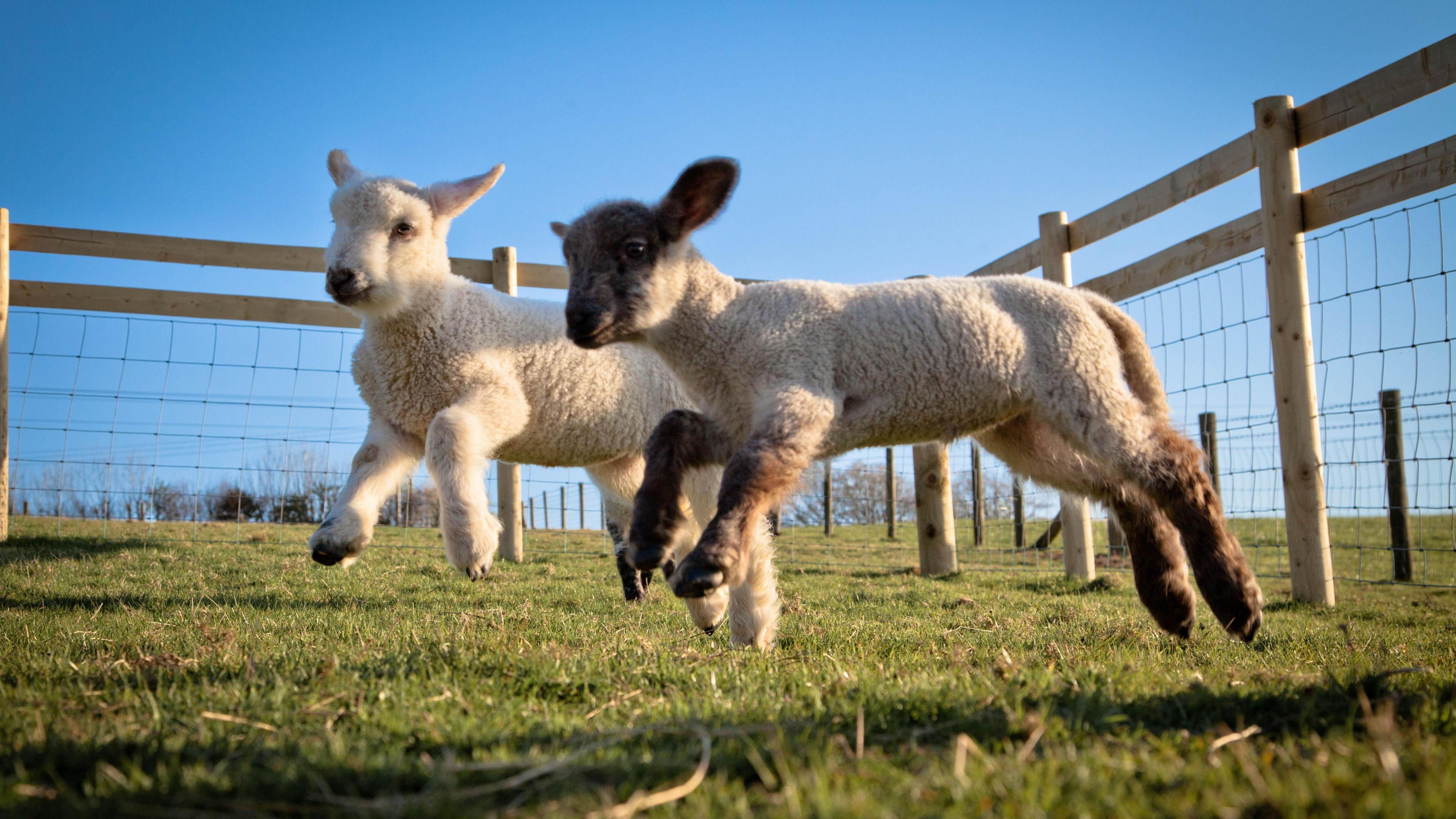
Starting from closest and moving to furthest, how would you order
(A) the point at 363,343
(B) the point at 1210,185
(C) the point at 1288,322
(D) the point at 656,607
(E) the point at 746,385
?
(E) the point at 746,385 < (A) the point at 363,343 < (D) the point at 656,607 < (C) the point at 1288,322 < (B) the point at 1210,185

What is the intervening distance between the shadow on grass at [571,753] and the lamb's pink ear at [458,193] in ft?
10.7

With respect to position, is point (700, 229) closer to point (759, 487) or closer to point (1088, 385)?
point (759, 487)

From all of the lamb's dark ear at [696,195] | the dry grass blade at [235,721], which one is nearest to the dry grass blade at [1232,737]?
the dry grass blade at [235,721]

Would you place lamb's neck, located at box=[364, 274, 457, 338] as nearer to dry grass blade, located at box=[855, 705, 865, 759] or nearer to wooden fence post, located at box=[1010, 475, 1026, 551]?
dry grass blade, located at box=[855, 705, 865, 759]

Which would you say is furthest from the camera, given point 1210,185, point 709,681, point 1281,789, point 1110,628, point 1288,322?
point 1210,185

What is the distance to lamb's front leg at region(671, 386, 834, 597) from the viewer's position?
2.43m

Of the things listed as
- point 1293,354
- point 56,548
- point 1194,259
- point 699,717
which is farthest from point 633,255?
point 56,548

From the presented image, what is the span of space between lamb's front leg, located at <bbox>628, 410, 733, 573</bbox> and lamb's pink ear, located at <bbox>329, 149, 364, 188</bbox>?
2821 mm

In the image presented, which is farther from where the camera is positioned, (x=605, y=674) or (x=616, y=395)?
(x=616, y=395)

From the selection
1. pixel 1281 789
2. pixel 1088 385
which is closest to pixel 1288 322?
pixel 1088 385

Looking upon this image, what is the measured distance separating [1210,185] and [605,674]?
550cm

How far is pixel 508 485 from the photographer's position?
805 centimetres

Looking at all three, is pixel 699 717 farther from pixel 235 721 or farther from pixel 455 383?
pixel 455 383

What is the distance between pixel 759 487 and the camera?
8.58ft
